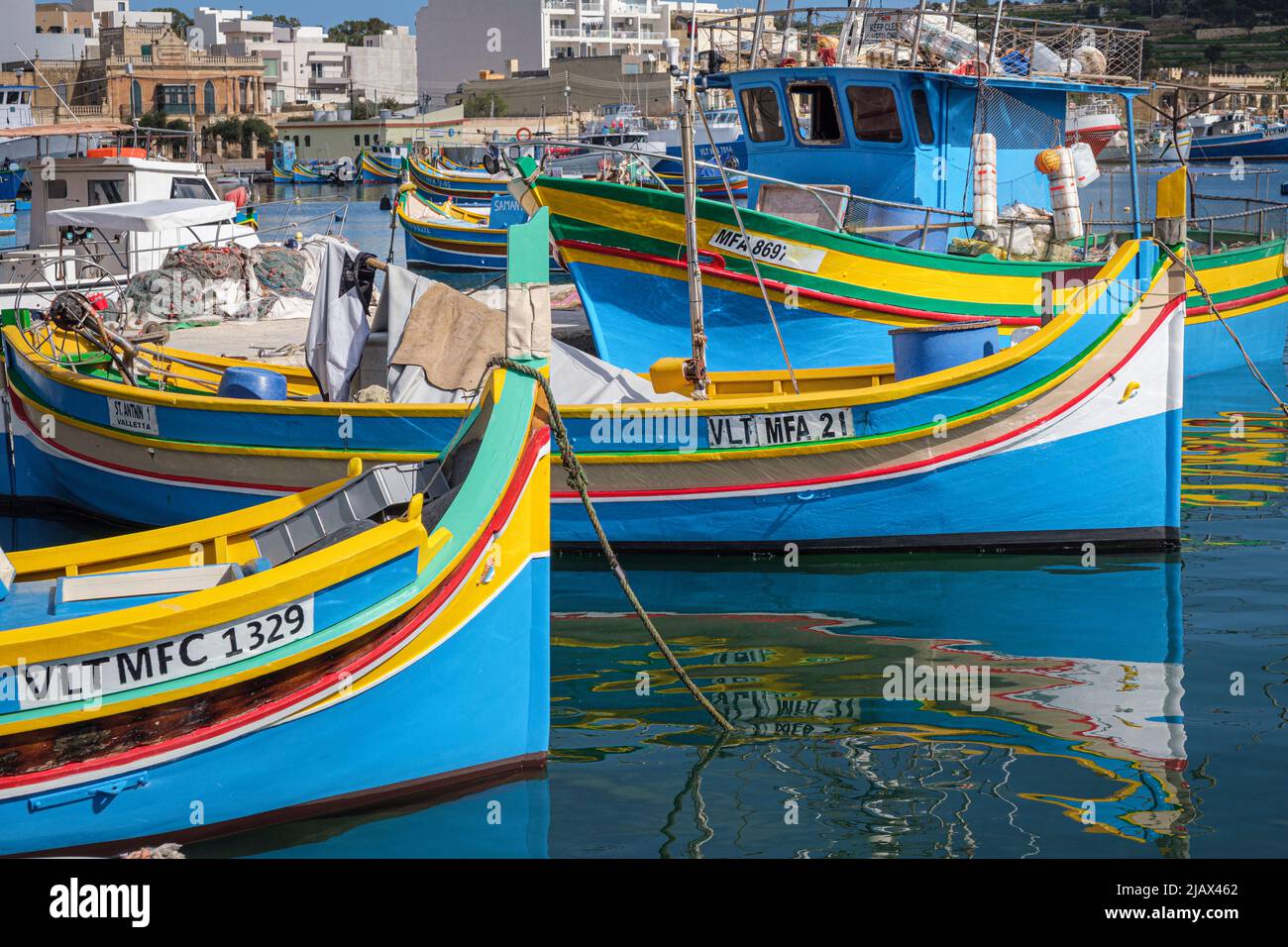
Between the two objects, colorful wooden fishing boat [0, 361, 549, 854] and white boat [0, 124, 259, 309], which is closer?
colorful wooden fishing boat [0, 361, 549, 854]

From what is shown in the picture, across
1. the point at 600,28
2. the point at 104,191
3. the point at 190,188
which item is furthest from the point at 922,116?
the point at 600,28

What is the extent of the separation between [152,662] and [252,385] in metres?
6.40

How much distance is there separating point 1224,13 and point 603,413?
134654 millimetres

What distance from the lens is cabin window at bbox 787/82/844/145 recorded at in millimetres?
16297

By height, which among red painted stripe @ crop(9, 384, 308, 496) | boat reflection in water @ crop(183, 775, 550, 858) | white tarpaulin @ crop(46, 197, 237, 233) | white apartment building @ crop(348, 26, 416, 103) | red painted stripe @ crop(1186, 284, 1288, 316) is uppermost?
white apartment building @ crop(348, 26, 416, 103)

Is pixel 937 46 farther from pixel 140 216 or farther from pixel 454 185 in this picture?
pixel 454 185

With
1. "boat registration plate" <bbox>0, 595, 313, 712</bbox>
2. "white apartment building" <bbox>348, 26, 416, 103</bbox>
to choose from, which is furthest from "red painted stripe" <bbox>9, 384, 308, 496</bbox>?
"white apartment building" <bbox>348, 26, 416, 103</bbox>

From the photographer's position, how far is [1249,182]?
62375mm

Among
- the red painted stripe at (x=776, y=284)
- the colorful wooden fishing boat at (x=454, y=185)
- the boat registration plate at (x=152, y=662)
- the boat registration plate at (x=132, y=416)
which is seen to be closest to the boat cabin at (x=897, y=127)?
the red painted stripe at (x=776, y=284)

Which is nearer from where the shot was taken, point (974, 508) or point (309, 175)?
point (974, 508)

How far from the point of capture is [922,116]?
15875 mm

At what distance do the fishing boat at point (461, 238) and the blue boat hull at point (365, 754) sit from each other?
3137 cm

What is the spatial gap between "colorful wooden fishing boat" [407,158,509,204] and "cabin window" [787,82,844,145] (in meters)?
32.9

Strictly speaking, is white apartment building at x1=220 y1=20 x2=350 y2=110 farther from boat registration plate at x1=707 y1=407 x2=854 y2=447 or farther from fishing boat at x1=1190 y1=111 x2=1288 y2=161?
boat registration plate at x1=707 y1=407 x2=854 y2=447
